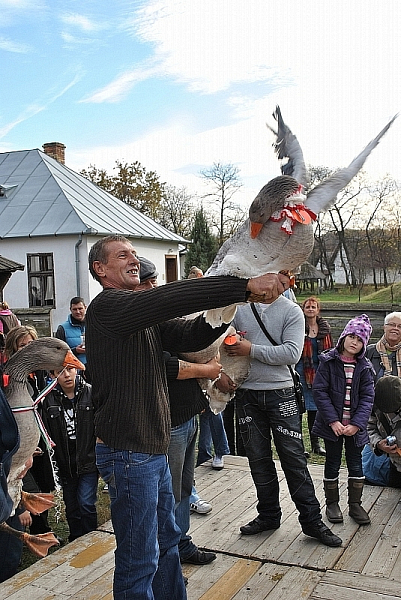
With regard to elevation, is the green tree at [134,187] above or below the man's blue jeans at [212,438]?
above

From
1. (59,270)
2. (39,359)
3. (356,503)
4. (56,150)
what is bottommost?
(356,503)

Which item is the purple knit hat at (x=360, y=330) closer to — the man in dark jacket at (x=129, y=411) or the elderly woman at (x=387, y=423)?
the elderly woman at (x=387, y=423)

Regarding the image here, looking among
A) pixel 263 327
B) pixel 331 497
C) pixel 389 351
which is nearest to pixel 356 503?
pixel 331 497

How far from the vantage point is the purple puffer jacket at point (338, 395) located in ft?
14.6

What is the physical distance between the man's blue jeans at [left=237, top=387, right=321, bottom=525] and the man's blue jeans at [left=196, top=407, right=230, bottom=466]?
146 centimetres

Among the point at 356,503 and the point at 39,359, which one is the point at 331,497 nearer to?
the point at 356,503

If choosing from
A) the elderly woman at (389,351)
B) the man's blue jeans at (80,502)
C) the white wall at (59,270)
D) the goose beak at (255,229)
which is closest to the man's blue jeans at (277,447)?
the man's blue jeans at (80,502)

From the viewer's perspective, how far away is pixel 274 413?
4.01 metres

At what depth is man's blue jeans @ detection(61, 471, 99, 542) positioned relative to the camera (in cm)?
439

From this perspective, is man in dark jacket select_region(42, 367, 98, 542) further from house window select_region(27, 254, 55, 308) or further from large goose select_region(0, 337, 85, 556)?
house window select_region(27, 254, 55, 308)

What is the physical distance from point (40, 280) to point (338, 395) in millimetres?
14562

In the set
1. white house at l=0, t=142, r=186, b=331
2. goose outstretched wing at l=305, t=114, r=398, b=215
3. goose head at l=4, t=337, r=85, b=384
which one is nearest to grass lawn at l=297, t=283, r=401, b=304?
white house at l=0, t=142, r=186, b=331

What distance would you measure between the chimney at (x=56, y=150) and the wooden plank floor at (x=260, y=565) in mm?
19132

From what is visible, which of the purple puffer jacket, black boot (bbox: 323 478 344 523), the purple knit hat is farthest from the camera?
the purple knit hat
